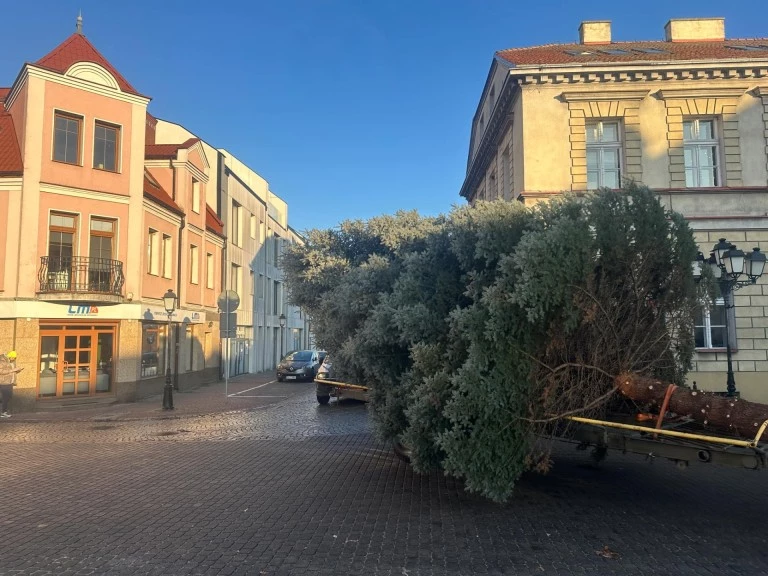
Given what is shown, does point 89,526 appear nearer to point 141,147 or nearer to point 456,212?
point 456,212

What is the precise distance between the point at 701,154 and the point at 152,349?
19338mm

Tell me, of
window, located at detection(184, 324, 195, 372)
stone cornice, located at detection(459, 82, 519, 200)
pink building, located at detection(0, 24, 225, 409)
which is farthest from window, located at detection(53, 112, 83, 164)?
stone cornice, located at detection(459, 82, 519, 200)

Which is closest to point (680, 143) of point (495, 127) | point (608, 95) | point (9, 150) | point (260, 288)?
point (608, 95)

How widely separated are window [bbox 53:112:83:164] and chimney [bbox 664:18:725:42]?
21310 millimetres

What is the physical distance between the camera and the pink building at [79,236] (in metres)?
16.7

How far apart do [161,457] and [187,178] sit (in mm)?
15897

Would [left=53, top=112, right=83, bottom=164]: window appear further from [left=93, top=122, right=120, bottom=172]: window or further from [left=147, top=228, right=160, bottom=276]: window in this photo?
[left=147, top=228, right=160, bottom=276]: window

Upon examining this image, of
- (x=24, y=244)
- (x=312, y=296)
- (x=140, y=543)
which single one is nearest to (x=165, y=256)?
(x=24, y=244)

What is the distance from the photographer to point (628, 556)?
4832 mm

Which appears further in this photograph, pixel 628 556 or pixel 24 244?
pixel 24 244

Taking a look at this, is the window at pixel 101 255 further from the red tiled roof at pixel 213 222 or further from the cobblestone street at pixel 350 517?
the cobblestone street at pixel 350 517

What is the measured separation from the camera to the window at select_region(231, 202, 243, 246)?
29.8 metres

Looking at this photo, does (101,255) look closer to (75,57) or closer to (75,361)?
(75,361)

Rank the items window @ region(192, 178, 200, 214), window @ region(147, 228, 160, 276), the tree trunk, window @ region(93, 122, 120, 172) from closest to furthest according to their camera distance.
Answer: the tree trunk
window @ region(93, 122, 120, 172)
window @ region(147, 228, 160, 276)
window @ region(192, 178, 200, 214)
